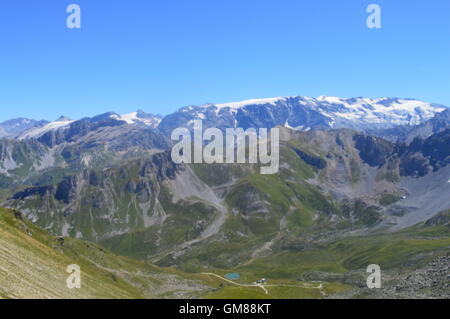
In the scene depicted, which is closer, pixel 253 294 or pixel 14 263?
pixel 14 263
